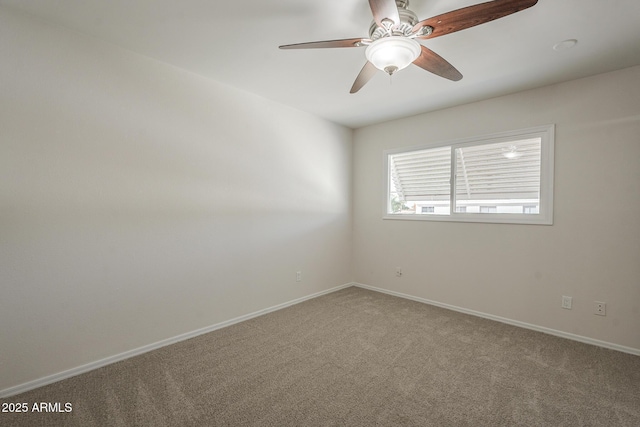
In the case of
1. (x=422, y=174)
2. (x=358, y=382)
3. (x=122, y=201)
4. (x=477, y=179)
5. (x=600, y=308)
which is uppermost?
(x=422, y=174)

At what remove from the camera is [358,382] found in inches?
81.3

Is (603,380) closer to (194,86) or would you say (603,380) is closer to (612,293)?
(612,293)

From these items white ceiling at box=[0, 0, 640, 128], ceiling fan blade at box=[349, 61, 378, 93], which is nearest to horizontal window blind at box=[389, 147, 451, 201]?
white ceiling at box=[0, 0, 640, 128]

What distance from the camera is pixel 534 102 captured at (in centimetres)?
298

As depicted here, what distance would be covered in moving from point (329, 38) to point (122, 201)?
2.02 metres

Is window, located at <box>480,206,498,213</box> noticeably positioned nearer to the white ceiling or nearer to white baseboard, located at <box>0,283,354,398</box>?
the white ceiling

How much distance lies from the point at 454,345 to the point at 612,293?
4.73 ft

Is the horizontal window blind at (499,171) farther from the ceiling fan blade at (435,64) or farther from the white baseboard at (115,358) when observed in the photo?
the white baseboard at (115,358)

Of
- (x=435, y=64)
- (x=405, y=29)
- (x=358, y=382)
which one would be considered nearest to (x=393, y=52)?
(x=405, y=29)

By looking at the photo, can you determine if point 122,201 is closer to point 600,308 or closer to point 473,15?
point 473,15

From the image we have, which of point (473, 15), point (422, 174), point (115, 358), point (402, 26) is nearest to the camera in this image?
point (473, 15)

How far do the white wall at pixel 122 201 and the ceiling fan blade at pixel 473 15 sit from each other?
6.88 ft

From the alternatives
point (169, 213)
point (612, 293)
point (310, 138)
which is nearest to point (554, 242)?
point (612, 293)

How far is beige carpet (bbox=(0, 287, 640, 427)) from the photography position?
1.73 meters
